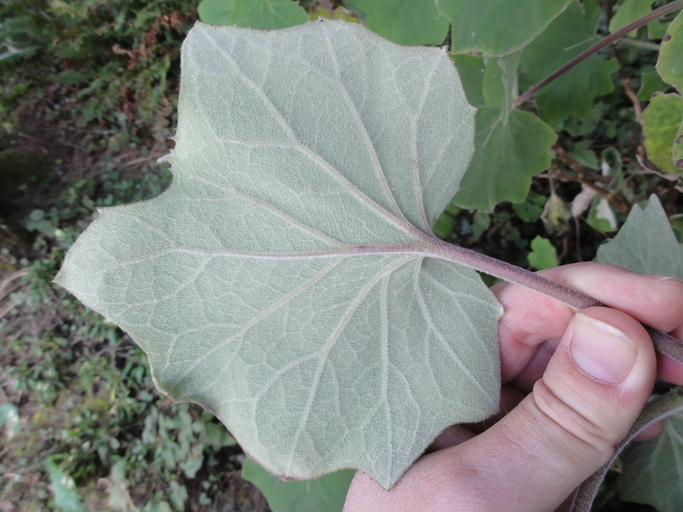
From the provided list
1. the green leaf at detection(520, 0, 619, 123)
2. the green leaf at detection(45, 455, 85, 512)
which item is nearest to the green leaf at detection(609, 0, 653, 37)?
the green leaf at detection(520, 0, 619, 123)

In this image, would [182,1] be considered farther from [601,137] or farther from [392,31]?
[601,137]

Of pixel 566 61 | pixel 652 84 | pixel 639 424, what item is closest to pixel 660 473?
pixel 639 424

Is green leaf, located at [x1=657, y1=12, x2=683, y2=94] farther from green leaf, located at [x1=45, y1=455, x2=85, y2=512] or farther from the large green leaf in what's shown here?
green leaf, located at [x1=45, y1=455, x2=85, y2=512]

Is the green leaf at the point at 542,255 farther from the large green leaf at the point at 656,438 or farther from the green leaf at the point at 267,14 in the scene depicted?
the green leaf at the point at 267,14

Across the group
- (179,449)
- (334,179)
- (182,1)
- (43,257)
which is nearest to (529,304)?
(334,179)

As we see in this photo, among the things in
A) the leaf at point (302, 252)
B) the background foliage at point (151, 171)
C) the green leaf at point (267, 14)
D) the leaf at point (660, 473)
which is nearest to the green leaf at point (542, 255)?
the background foliage at point (151, 171)

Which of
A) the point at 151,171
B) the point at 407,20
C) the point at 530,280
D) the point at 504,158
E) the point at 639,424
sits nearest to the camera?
the point at 530,280

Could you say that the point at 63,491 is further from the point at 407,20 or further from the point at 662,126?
the point at 662,126
